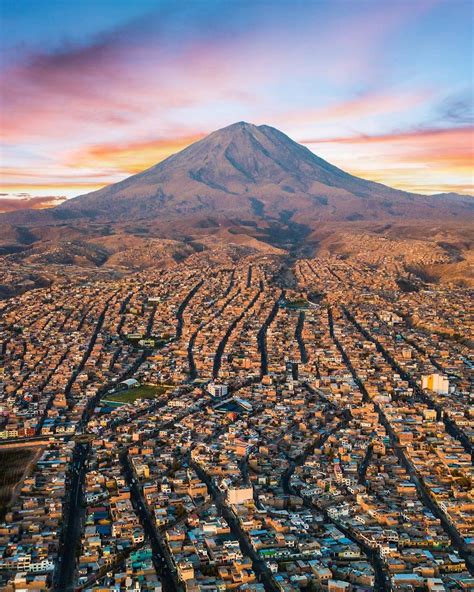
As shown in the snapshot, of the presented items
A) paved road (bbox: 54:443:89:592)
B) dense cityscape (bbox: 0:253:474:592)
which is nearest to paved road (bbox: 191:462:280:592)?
dense cityscape (bbox: 0:253:474:592)

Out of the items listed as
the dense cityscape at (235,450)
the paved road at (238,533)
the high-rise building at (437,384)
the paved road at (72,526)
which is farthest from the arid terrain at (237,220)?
the paved road at (238,533)

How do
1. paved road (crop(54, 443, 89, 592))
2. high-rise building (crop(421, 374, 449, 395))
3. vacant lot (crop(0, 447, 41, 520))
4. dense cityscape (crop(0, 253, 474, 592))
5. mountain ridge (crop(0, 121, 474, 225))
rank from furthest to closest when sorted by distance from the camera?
mountain ridge (crop(0, 121, 474, 225))
high-rise building (crop(421, 374, 449, 395))
vacant lot (crop(0, 447, 41, 520))
dense cityscape (crop(0, 253, 474, 592))
paved road (crop(54, 443, 89, 592))

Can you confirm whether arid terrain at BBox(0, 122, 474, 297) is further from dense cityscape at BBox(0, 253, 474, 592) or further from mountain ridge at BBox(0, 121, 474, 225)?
dense cityscape at BBox(0, 253, 474, 592)

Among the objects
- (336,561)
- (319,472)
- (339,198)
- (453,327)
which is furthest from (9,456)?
(339,198)

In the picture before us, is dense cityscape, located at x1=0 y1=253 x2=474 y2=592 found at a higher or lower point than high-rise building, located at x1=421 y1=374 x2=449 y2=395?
lower

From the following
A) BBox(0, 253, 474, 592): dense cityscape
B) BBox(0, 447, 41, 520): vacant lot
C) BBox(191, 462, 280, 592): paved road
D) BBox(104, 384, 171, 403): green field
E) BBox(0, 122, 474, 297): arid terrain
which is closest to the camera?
BBox(191, 462, 280, 592): paved road

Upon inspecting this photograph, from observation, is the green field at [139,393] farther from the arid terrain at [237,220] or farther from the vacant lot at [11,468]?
the arid terrain at [237,220]
